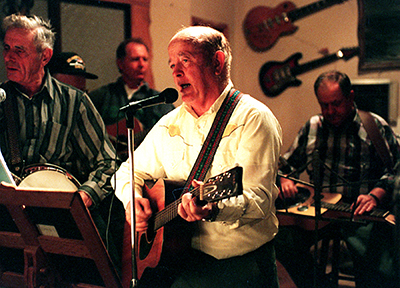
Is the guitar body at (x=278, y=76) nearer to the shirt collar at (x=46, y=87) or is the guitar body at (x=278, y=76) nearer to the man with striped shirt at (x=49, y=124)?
the man with striped shirt at (x=49, y=124)

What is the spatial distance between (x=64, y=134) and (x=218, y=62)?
3.53ft

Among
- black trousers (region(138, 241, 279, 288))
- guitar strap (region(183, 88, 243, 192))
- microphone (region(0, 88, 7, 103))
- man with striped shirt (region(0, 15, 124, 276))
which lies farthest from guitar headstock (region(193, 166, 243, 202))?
microphone (region(0, 88, 7, 103))

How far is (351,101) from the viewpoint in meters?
3.22

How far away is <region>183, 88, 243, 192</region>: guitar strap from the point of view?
6.09 ft

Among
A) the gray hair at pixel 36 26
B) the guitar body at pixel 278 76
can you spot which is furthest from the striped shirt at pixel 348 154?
the gray hair at pixel 36 26

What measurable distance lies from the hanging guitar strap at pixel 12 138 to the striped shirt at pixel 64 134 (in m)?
0.02

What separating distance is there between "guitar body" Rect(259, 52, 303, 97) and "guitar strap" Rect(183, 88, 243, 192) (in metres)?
→ 1.88

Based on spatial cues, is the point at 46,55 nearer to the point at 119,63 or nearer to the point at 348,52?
the point at 119,63

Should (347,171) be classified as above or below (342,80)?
below

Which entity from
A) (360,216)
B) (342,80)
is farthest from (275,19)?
(360,216)

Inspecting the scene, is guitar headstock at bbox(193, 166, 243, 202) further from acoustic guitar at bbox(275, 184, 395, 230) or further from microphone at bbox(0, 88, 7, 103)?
microphone at bbox(0, 88, 7, 103)

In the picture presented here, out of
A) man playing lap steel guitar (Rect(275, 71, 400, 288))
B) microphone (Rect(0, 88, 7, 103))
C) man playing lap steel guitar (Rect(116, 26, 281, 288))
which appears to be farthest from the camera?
man playing lap steel guitar (Rect(275, 71, 400, 288))

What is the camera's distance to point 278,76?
3.89m

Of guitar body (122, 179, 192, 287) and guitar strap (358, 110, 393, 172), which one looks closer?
guitar body (122, 179, 192, 287)
